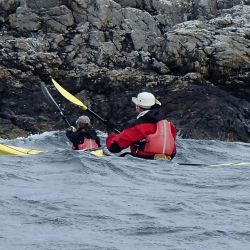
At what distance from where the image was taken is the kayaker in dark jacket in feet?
35.3

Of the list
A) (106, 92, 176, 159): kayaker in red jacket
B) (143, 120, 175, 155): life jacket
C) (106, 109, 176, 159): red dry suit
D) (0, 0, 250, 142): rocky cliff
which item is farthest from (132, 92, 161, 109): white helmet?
(0, 0, 250, 142): rocky cliff

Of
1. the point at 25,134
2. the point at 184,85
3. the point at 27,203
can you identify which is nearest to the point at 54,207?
the point at 27,203

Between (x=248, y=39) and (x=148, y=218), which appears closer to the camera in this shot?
(x=148, y=218)

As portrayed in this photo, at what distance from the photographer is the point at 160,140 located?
31.3ft

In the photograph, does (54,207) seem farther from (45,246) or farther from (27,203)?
(45,246)

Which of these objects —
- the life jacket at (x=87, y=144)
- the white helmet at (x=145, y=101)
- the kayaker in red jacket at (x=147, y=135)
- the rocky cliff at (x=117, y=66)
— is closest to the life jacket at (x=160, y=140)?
the kayaker in red jacket at (x=147, y=135)

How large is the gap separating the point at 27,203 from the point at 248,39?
1349 cm

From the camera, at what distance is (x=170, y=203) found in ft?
21.6

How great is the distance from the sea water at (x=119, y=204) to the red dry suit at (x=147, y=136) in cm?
23

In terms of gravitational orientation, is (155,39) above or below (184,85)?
above

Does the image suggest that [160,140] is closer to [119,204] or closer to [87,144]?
[87,144]

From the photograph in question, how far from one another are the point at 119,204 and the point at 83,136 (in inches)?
175

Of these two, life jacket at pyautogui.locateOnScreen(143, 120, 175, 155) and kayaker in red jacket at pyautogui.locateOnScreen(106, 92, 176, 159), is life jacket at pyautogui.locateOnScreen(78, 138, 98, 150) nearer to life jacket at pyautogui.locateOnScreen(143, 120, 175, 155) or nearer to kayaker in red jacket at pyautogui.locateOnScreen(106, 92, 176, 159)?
kayaker in red jacket at pyautogui.locateOnScreen(106, 92, 176, 159)

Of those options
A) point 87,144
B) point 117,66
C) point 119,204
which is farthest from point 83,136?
point 117,66
